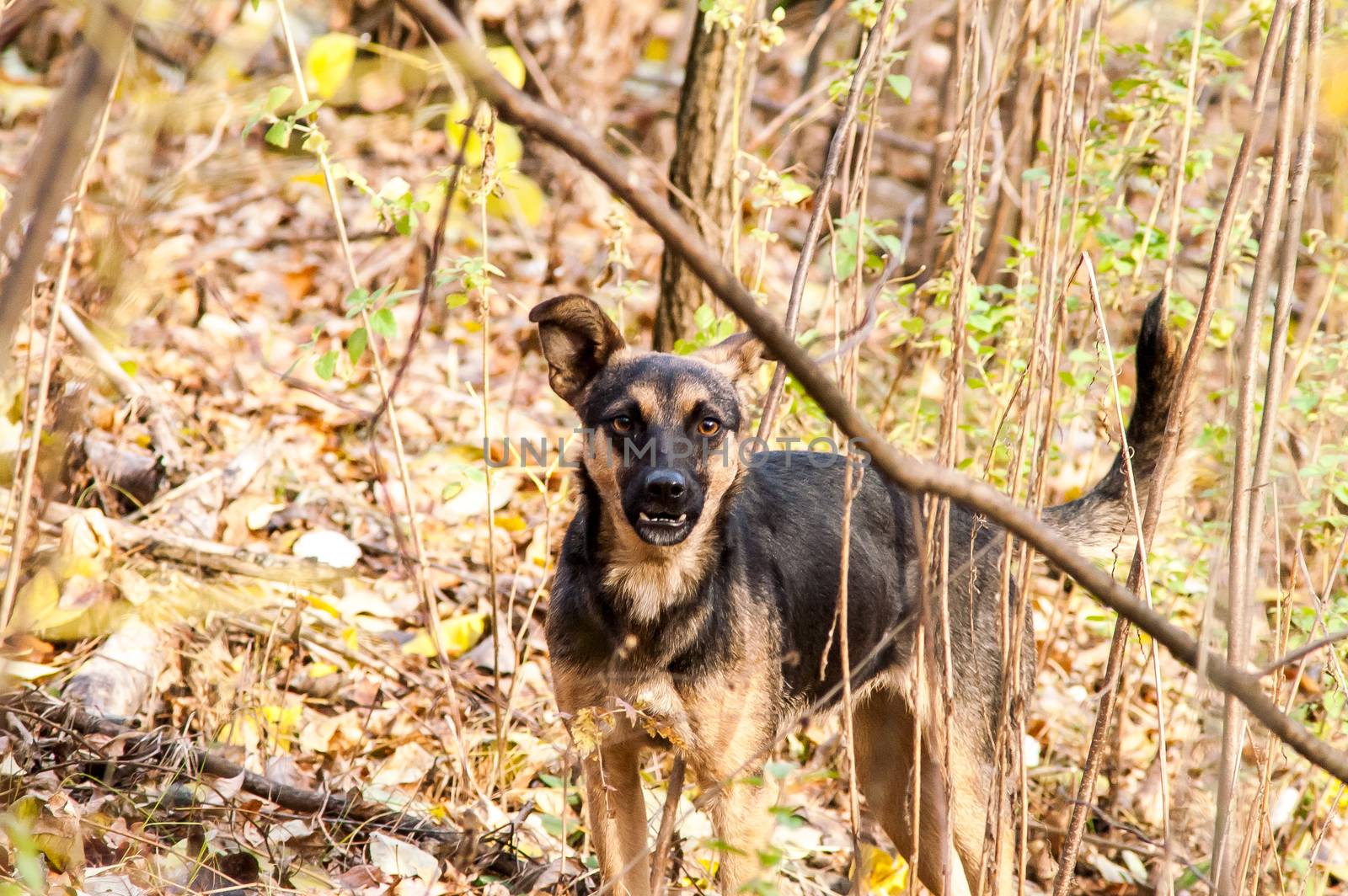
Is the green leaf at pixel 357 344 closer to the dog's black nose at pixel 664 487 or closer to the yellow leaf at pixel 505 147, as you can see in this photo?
the yellow leaf at pixel 505 147

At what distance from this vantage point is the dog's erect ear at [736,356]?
16.0 ft

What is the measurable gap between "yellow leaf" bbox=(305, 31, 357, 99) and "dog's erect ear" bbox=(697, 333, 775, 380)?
6.00ft

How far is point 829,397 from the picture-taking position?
1.70 m

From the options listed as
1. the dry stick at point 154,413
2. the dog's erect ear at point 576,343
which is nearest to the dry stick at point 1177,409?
the dog's erect ear at point 576,343

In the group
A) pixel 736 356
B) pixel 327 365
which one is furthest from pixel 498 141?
pixel 736 356

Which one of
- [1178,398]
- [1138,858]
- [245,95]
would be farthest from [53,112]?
[1138,858]

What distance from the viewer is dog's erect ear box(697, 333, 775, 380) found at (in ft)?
16.0

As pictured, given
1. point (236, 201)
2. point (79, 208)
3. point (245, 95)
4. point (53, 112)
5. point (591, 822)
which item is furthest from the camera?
point (236, 201)

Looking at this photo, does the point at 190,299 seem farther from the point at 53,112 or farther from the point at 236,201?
the point at 53,112

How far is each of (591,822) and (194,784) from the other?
1.45 meters

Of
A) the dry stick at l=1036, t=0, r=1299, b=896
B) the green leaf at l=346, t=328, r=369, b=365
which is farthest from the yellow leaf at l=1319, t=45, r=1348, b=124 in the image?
the green leaf at l=346, t=328, r=369, b=365

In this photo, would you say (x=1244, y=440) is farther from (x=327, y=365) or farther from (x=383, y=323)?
(x=327, y=365)

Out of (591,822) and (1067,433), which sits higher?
(1067,433)

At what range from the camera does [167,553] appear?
5.52 metres
